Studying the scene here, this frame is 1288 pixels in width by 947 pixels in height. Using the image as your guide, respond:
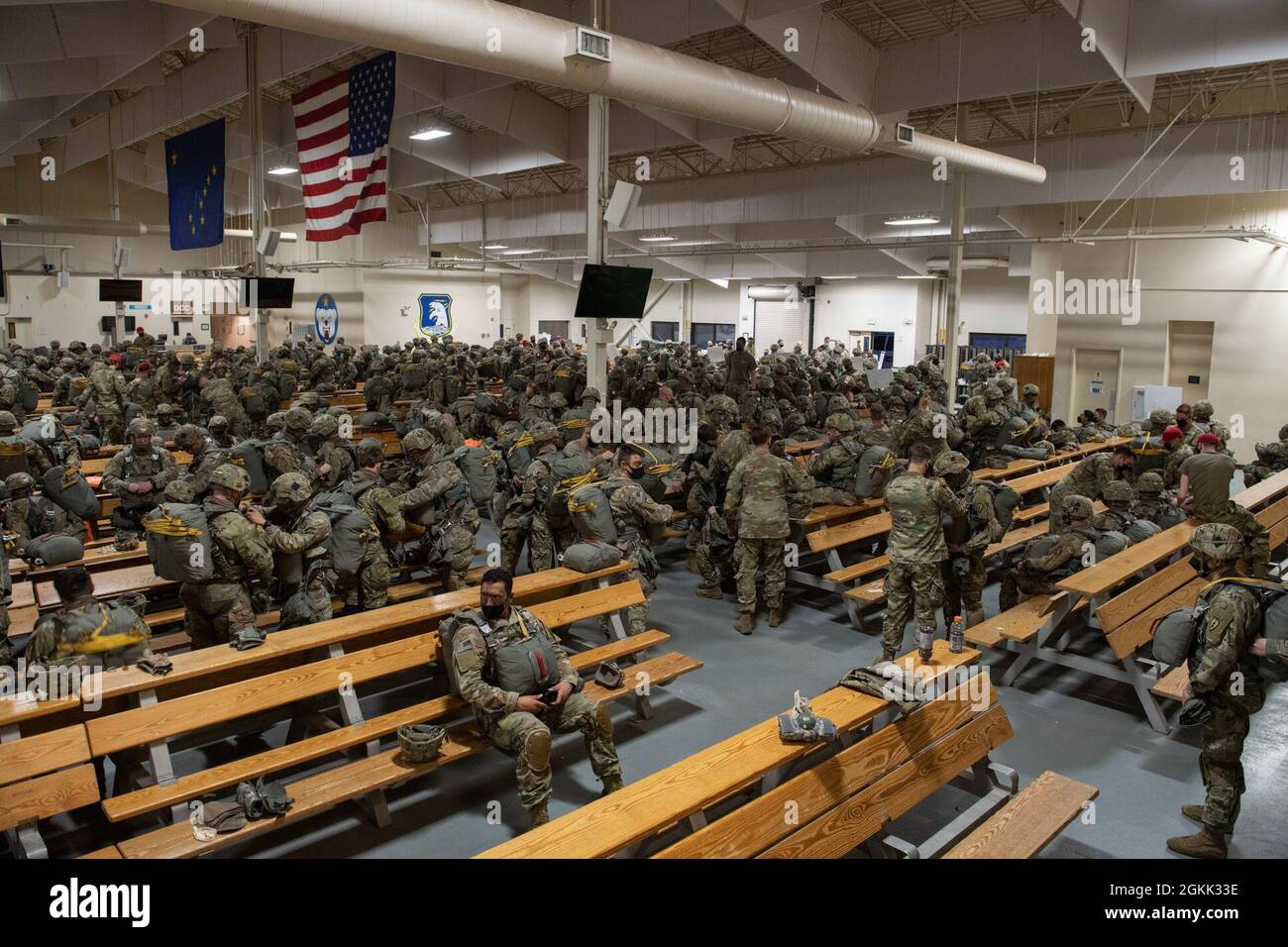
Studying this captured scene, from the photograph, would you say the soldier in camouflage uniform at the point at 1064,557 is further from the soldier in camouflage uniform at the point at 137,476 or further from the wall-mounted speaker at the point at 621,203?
the soldier in camouflage uniform at the point at 137,476

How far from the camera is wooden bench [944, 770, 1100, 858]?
12.2ft

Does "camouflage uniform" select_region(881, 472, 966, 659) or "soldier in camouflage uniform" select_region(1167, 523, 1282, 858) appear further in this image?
"camouflage uniform" select_region(881, 472, 966, 659)

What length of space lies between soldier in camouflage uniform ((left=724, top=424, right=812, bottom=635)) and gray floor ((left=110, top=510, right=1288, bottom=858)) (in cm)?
28

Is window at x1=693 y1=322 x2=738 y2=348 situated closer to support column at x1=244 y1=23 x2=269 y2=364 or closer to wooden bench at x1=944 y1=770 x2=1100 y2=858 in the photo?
support column at x1=244 y1=23 x2=269 y2=364

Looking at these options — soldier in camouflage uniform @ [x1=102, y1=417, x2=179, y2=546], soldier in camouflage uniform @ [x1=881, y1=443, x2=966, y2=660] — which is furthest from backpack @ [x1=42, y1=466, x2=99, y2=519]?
soldier in camouflage uniform @ [x1=881, y1=443, x2=966, y2=660]

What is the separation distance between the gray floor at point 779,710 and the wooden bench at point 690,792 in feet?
2.62

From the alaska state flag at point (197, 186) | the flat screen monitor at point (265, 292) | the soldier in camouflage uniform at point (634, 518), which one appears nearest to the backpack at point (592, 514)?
the soldier in camouflage uniform at point (634, 518)

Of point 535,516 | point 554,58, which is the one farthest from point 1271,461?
point 554,58

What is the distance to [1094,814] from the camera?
457 cm

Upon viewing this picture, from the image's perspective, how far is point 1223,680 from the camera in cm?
410

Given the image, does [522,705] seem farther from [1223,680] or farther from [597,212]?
[597,212]

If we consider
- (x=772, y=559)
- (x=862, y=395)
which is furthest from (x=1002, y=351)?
(x=772, y=559)
